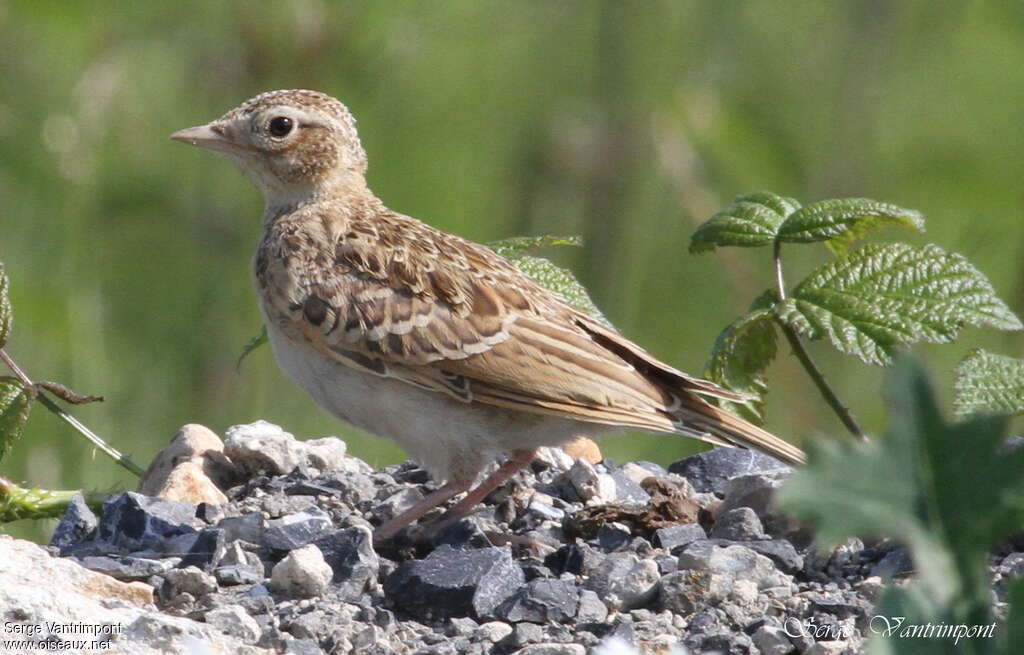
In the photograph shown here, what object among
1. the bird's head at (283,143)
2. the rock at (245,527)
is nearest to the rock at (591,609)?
the rock at (245,527)

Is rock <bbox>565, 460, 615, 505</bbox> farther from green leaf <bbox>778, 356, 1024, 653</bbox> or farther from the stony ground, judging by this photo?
green leaf <bbox>778, 356, 1024, 653</bbox>

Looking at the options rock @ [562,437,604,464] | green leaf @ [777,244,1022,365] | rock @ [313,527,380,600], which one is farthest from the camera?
rock @ [562,437,604,464]

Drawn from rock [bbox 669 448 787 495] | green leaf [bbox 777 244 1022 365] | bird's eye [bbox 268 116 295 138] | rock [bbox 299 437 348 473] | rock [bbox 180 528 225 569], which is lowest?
rock [bbox 180 528 225 569]

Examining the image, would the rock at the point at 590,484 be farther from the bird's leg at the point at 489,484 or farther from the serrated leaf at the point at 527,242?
the serrated leaf at the point at 527,242

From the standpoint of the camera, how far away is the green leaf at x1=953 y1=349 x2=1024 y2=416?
4.75 metres

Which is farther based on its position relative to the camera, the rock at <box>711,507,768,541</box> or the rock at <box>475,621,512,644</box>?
the rock at <box>711,507,768,541</box>

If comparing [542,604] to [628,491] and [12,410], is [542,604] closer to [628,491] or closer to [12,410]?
[628,491]

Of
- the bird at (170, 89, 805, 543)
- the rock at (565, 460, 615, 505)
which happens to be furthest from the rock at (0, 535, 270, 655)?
the rock at (565, 460, 615, 505)

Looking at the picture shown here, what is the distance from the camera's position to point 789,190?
9422 mm

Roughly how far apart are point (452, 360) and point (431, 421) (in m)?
0.24

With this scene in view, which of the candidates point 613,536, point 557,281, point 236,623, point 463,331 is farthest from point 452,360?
point 236,623

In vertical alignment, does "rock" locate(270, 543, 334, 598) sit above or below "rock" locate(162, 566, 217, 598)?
above

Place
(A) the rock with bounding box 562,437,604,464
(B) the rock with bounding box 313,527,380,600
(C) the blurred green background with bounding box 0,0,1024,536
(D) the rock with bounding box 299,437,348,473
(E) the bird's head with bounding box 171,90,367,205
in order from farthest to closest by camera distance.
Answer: (C) the blurred green background with bounding box 0,0,1024,536 < (E) the bird's head with bounding box 171,90,367,205 < (A) the rock with bounding box 562,437,604,464 < (D) the rock with bounding box 299,437,348,473 < (B) the rock with bounding box 313,527,380,600

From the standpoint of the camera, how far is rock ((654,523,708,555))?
471 centimetres
